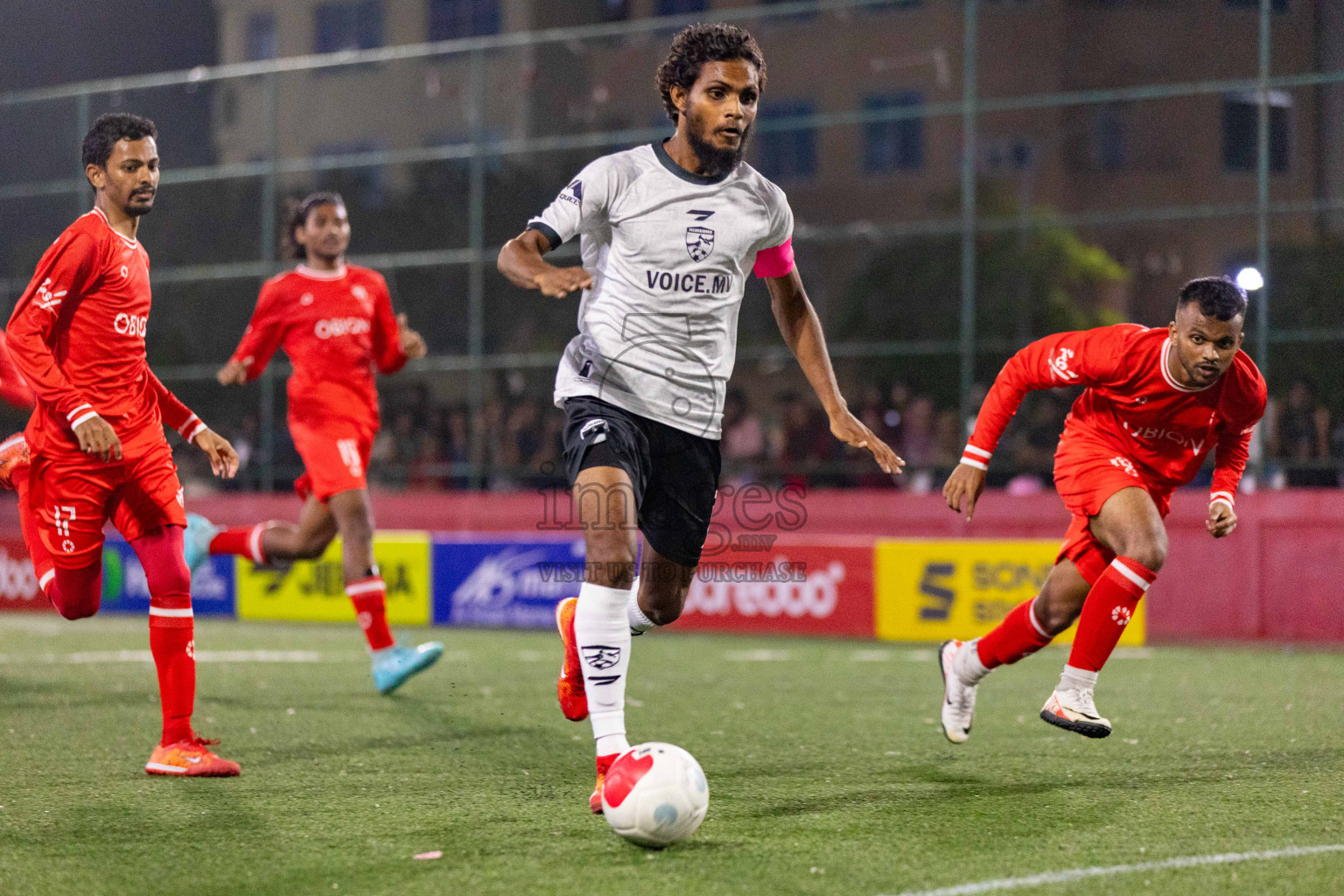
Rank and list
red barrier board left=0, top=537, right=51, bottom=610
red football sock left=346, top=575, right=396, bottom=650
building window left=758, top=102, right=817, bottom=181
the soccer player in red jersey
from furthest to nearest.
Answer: building window left=758, top=102, right=817, bottom=181 < red barrier board left=0, top=537, right=51, bottom=610 < the soccer player in red jersey < red football sock left=346, top=575, right=396, bottom=650

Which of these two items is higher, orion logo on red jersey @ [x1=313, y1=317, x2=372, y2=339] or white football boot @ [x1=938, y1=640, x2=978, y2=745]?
orion logo on red jersey @ [x1=313, y1=317, x2=372, y2=339]

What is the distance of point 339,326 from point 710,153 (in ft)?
12.6

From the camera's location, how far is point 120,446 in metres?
5.24

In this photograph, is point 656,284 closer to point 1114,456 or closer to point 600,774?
point 600,774

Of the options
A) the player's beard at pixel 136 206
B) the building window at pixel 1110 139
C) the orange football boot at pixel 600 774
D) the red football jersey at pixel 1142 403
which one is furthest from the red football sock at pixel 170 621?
the building window at pixel 1110 139

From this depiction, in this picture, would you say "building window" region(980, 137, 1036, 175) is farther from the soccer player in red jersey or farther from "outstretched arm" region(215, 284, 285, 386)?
"outstretched arm" region(215, 284, 285, 386)

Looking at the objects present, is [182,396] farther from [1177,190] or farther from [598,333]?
[1177,190]

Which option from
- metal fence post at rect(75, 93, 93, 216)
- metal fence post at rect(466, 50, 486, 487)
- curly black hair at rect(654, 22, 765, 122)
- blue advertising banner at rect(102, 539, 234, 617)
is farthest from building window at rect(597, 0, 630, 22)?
curly black hair at rect(654, 22, 765, 122)

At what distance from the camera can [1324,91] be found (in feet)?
42.0

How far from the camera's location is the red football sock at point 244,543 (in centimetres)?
823

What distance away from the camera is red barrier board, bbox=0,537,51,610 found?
14492mm

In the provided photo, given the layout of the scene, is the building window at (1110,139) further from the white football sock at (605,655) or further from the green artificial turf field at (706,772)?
the white football sock at (605,655)

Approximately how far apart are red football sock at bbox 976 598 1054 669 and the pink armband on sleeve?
1.65m

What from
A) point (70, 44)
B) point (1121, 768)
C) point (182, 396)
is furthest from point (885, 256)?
point (70, 44)
